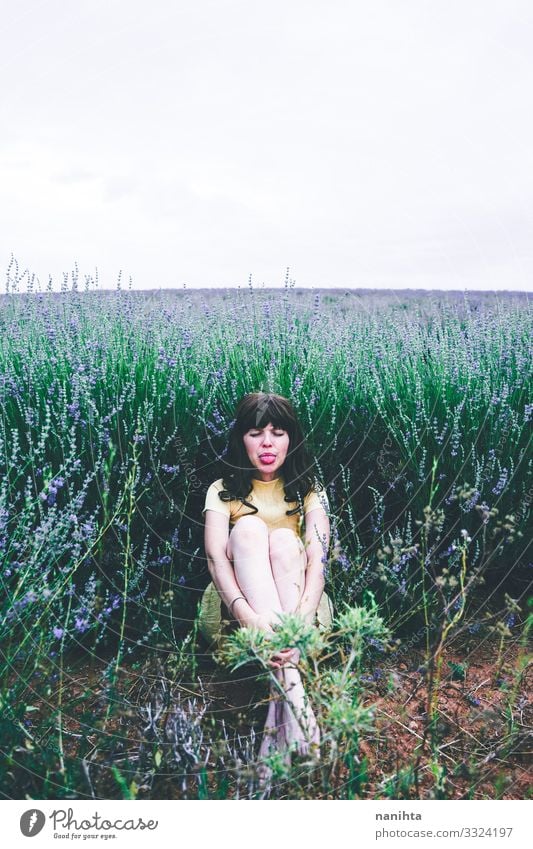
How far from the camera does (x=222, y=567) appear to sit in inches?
92.0

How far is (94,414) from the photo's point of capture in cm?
278

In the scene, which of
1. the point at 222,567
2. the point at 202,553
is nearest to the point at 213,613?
the point at 222,567

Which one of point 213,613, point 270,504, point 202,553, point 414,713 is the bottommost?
point 414,713

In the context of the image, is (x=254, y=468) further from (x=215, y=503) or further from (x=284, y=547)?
(x=284, y=547)

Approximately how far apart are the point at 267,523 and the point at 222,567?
296mm

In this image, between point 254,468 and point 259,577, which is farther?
point 254,468

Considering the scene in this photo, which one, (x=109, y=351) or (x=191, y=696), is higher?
(x=109, y=351)

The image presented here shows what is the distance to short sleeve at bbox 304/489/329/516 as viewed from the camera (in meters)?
2.52

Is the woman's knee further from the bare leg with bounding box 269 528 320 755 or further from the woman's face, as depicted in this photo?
the woman's face

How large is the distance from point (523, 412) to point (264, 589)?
5.55ft

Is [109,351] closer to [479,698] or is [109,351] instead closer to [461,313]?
[479,698]

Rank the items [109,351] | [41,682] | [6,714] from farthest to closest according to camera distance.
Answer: [109,351] → [41,682] → [6,714]

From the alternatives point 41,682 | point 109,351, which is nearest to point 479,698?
point 41,682

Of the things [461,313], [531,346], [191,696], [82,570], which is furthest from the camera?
[461,313]
